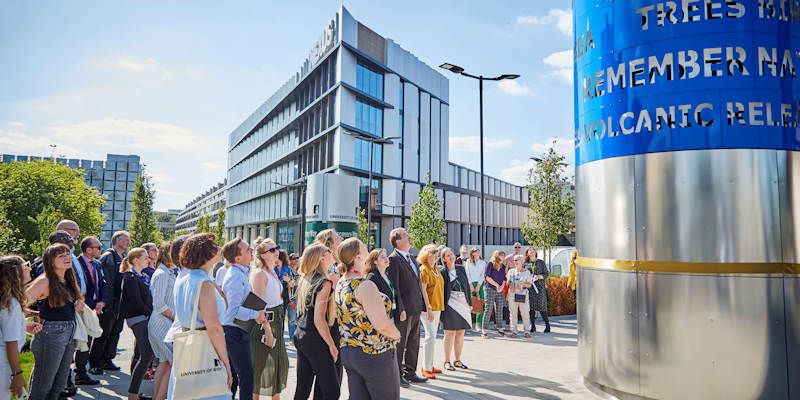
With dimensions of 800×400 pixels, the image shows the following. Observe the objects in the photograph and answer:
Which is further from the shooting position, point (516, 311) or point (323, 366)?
point (516, 311)

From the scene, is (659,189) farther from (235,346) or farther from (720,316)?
(235,346)

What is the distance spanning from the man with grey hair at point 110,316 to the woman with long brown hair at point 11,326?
382 cm

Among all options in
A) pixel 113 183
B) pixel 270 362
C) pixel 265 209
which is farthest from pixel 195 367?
pixel 113 183

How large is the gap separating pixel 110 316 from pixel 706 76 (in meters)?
9.08

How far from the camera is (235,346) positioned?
15.5 feet

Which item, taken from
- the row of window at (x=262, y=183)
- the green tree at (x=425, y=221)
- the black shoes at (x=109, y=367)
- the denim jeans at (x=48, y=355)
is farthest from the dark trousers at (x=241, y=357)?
the row of window at (x=262, y=183)

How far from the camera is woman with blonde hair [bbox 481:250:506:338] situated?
11484mm

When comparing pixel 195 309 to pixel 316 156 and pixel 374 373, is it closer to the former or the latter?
pixel 374 373

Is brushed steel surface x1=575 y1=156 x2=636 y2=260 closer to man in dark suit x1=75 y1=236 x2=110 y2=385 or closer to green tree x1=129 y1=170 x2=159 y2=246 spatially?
man in dark suit x1=75 y1=236 x2=110 y2=385

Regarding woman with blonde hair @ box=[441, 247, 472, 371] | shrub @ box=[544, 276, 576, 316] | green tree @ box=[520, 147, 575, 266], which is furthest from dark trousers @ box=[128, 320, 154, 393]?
green tree @ box=[520, 147, 575, 266]

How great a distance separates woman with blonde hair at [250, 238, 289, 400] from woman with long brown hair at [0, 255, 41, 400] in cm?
193

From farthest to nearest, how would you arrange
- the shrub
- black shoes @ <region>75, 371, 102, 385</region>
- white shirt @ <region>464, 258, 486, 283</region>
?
the shrub, white shirt @ <region>464, 258, 486, 283</region>, black shoes @ <region>75, 371, 102, 385</region>

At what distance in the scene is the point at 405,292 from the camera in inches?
267

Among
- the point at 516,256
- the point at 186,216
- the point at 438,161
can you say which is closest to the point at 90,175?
the point at 186,216
